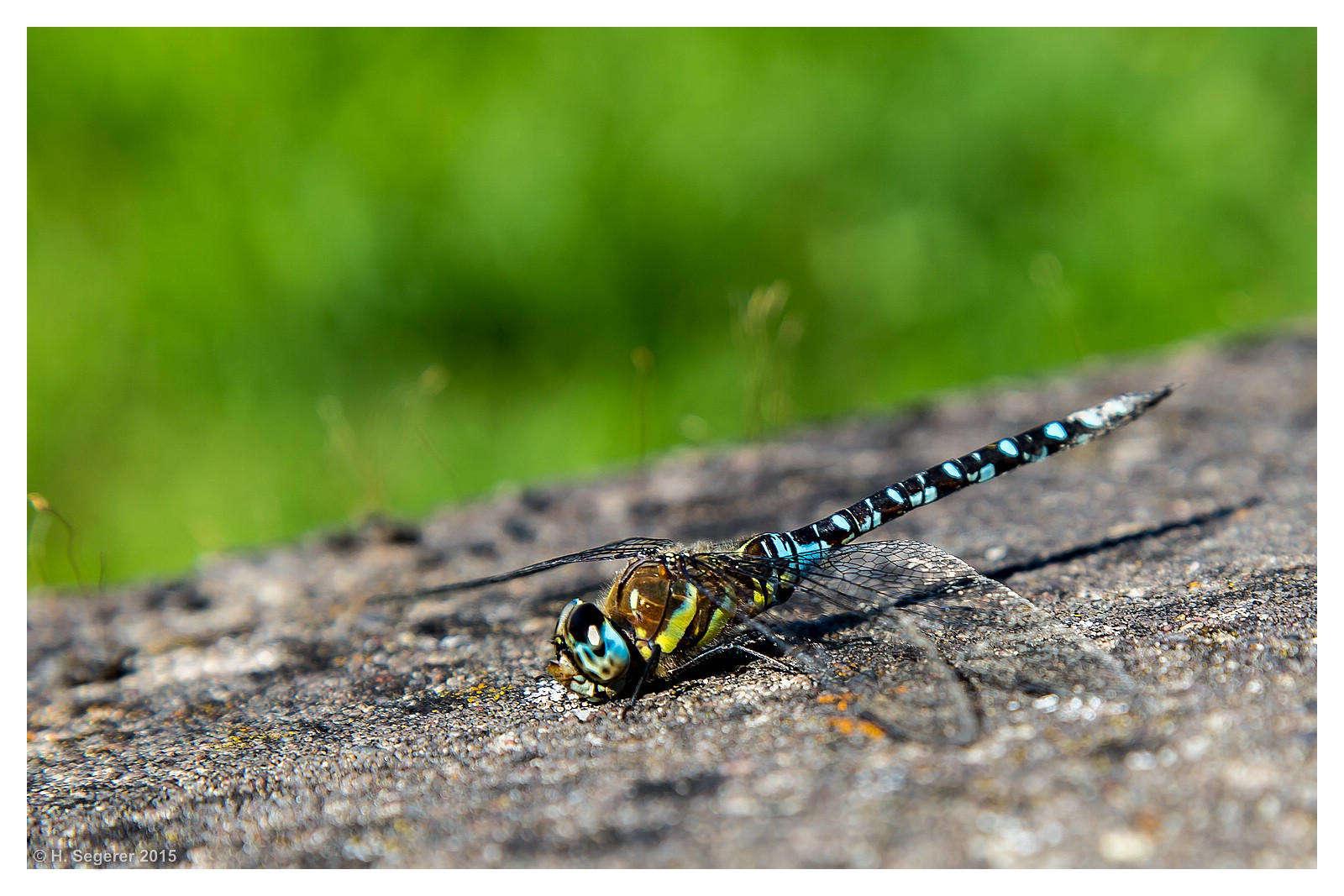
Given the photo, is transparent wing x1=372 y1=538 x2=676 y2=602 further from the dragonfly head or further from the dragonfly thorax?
the dragonfly head

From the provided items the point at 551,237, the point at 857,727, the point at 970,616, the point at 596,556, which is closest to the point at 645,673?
the point at 596,556

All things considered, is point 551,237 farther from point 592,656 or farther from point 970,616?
point 970,616

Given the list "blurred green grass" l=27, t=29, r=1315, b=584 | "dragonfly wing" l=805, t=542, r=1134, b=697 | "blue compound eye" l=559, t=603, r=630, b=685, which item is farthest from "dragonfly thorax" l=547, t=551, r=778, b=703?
"blurred green grass" l=27, t=29, r=1315, b=584

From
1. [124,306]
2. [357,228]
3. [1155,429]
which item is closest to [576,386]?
[357,228]

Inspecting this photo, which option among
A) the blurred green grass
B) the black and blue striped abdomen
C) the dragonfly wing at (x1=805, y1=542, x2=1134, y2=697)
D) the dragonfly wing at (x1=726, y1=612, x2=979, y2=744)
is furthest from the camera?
the blurred green grass

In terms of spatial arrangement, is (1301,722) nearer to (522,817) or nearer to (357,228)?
(522,817)

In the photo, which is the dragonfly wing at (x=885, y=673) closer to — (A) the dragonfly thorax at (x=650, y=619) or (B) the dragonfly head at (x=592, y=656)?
(A) the dragonfly thorax at (x=650, y=619)

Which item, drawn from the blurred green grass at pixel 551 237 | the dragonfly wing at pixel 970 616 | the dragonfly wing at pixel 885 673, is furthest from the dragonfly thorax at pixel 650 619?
the blurred green grass at pixel 551 237
